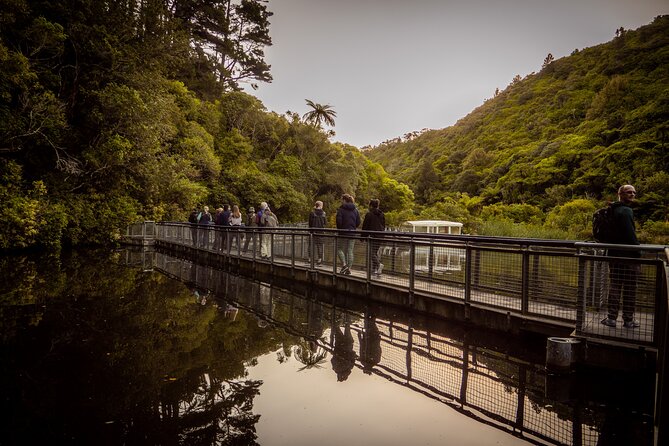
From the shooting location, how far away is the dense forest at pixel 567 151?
1347 inches

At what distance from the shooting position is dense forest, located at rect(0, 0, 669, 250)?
20.0 meters

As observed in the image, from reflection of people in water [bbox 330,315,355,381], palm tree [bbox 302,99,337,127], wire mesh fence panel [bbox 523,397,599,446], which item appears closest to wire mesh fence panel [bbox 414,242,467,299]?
reflection of people in water [bbox 330,315,355,381]

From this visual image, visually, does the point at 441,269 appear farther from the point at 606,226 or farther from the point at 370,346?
the point at 606,226

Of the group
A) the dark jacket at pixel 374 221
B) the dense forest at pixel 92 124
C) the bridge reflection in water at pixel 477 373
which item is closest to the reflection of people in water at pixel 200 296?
the bridge reflection in water at pixel 477 373

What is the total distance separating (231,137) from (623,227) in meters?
40.9

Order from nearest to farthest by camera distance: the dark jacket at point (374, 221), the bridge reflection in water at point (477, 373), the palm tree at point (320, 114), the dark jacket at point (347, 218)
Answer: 1. the bridge reflection in water at point (477, 373)
2. the dark jacket at point (374, 221)
3. the dark jacket at point (347, 218)
4. the palm tree at point (320, 114)

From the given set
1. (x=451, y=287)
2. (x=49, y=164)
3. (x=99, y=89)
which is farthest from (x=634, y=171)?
(x=49, y=164)

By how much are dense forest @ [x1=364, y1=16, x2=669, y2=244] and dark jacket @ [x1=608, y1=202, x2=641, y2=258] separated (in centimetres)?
2086

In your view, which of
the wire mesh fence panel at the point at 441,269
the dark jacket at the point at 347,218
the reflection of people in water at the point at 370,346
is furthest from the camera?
the dark jacket at the point at 347,218

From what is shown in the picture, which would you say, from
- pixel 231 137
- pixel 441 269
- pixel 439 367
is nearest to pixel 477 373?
pixel 439 367

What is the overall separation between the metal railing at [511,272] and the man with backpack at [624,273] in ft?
0.08

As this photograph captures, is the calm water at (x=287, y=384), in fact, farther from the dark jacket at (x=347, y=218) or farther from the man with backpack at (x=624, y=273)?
the dark jacket at (x=347, y=218)

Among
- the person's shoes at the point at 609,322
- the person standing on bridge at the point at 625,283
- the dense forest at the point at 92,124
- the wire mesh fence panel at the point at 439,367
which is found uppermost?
the dense forest at the point at 92,124

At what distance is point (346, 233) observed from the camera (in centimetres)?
1094
